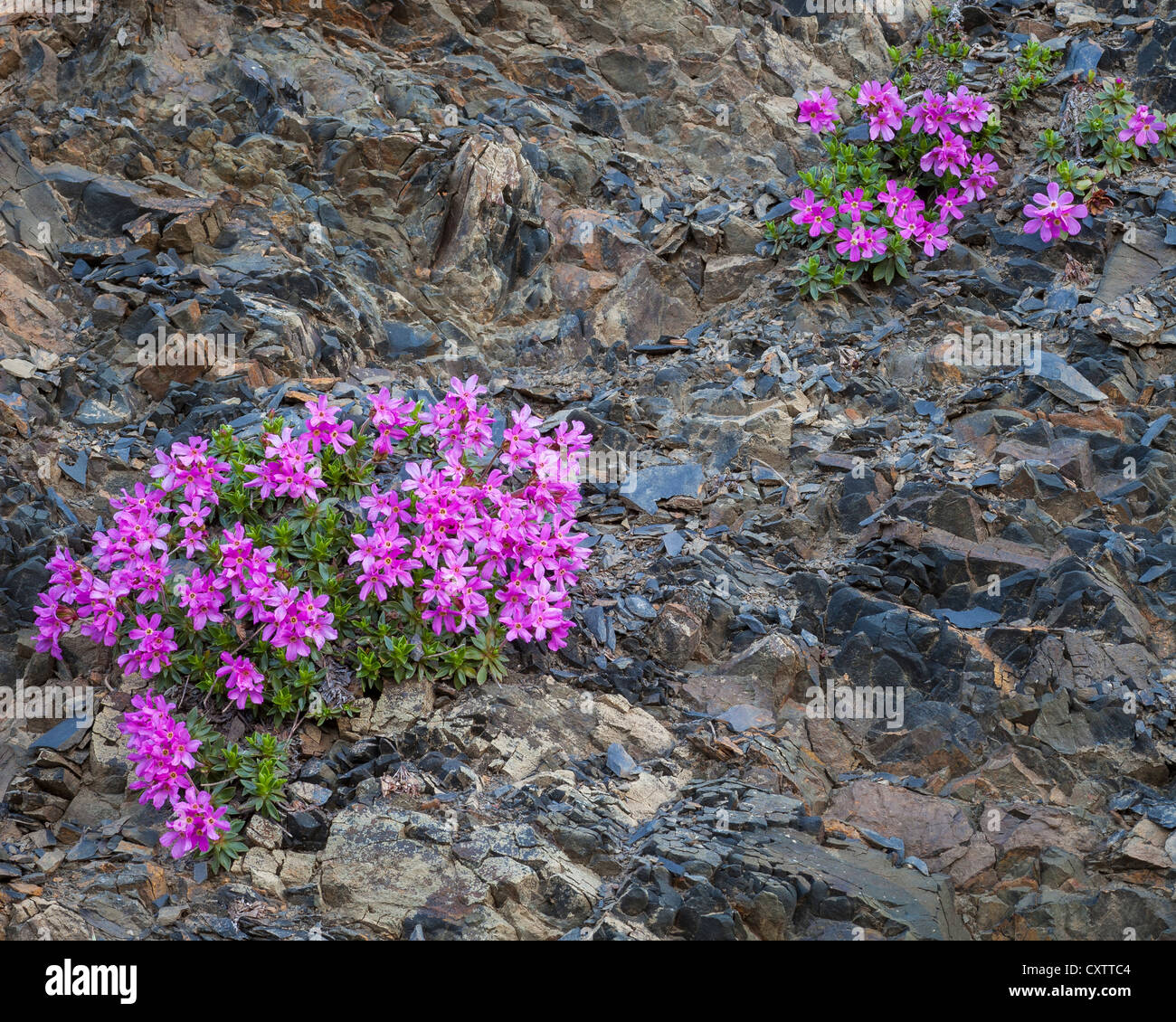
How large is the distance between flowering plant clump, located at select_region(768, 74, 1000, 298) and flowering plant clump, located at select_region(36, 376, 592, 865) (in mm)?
4452

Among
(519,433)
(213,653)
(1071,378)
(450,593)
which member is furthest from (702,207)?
Answer: (213,653)

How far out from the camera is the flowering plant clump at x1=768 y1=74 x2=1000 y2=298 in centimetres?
1040

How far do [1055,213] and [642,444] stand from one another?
4.54 m

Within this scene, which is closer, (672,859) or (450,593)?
(672,859)

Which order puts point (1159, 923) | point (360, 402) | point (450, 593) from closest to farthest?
point (1159, 923) < point (450, 593) < point (360, 402)

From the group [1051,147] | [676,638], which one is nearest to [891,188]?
[1051,147]

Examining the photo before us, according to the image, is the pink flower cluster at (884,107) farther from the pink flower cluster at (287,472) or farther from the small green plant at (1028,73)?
the pink flower cluster at (287,472)

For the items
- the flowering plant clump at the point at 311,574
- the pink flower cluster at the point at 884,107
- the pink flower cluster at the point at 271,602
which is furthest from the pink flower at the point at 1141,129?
the pink flower cluster at the point at 271,602

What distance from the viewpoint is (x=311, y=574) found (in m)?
6.90

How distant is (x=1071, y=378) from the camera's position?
892 centimetres

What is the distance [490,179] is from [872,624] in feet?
20.1

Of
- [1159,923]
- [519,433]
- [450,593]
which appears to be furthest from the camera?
[519,433]

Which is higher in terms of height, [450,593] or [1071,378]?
[1071,378]

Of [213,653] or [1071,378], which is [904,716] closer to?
[1071,378]
